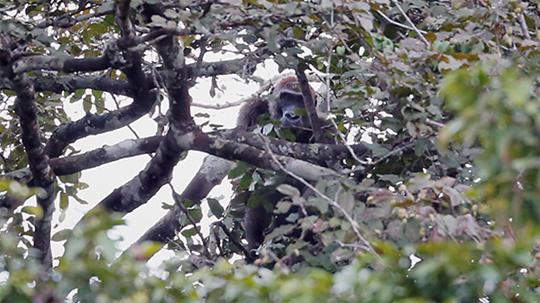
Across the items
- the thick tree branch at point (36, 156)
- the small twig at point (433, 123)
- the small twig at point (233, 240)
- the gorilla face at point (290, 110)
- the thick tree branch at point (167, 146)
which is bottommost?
the small twig at point (433, 123)

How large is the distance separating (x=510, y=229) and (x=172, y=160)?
228 cm

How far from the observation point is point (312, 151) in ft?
14.0

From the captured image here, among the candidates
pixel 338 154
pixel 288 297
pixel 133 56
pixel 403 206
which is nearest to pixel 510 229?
pixel 403 206

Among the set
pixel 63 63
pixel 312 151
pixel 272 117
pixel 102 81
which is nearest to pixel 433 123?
pixel 312 151

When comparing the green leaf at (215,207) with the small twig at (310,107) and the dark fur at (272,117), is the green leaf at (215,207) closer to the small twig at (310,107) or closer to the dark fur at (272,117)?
the dark fur at (272,117)

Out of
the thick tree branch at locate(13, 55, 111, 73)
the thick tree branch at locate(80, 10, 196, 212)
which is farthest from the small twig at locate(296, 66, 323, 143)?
the thick tree branch at locate(13, 55, 111, 73)

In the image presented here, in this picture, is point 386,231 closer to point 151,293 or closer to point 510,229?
point 510,229

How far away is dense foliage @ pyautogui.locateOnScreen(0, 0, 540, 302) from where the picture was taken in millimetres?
1820

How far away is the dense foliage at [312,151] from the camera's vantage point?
1820 mm

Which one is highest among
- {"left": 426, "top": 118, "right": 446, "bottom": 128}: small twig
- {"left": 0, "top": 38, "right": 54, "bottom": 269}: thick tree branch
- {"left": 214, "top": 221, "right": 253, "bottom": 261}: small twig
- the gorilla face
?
{"left": 0, "top": 38, "right": 54, "bottom": 269}: thick tree branch

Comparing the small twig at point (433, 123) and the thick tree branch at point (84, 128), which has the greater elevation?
the thick tree branch at point (84, 128)

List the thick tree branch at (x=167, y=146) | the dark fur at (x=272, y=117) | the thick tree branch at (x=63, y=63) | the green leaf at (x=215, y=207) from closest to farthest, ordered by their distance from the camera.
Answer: the thick tree branch at (x=167, y=146) < the thick tree branch at (x=63, y=63) < the green leaf at (x=215, y=207) < the dark fur at (x=272, y=117)

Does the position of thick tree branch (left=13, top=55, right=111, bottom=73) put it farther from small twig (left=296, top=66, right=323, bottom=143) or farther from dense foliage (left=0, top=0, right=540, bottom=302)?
small twig (left=296, top=66, right=323, bottom=143)

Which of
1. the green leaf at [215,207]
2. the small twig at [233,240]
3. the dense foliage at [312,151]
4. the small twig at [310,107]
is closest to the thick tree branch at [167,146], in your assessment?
the dense foliage at [312,151]
